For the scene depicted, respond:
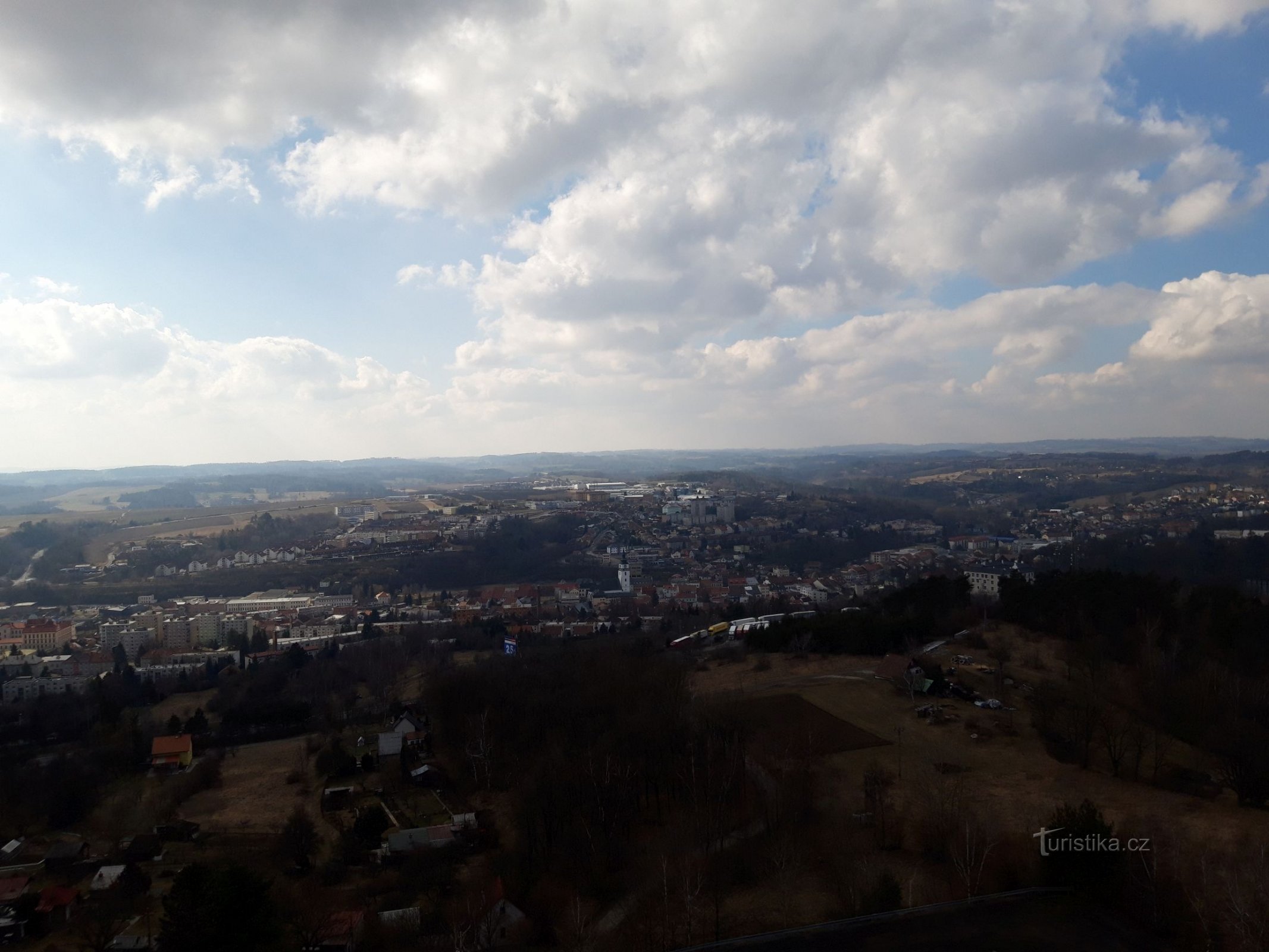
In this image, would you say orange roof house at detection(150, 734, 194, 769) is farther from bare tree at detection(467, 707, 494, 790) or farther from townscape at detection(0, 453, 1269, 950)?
bare tree at detection(467, 707, 494, 790)

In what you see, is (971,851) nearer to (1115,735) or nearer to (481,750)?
(1115,735)

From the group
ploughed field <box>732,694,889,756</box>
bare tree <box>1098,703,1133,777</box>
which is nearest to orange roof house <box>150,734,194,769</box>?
ploughed field <box>732,694,889,756</box>

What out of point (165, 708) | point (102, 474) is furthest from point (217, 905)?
point (102, 474)
